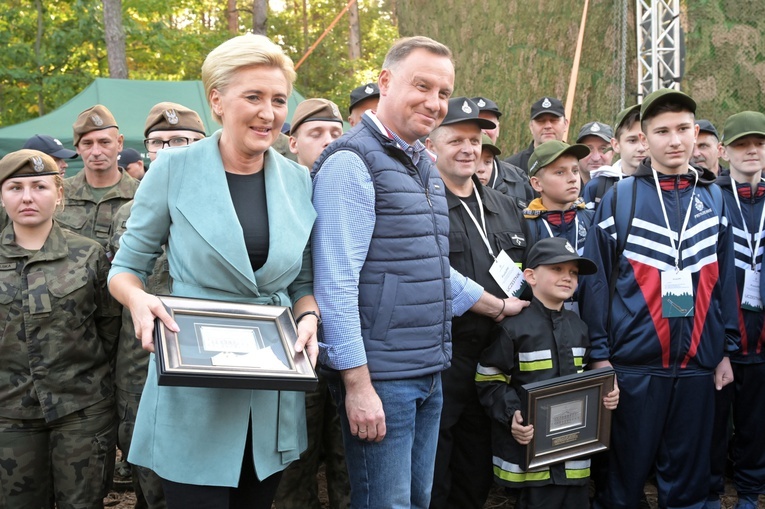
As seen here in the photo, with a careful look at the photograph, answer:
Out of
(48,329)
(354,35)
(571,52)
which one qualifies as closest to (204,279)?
(48,329)

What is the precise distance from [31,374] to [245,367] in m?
1.97

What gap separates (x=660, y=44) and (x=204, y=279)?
6972mm

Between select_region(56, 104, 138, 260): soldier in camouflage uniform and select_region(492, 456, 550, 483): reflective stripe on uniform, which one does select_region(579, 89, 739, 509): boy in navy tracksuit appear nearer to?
select_region(492, 456, 550, 483): reflective stripe on uniform

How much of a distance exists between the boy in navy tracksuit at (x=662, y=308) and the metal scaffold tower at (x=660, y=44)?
4.00m

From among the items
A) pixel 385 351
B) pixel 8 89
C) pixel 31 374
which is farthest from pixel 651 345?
pixel 8 89

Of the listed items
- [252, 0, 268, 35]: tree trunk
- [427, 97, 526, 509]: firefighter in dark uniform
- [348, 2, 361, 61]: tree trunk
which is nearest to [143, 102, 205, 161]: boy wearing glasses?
[427, 97, 526, 509]: firefighter in dark uniform

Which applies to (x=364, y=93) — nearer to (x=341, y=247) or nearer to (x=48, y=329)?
(x=48, y=329)

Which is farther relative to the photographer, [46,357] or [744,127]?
[744,127]

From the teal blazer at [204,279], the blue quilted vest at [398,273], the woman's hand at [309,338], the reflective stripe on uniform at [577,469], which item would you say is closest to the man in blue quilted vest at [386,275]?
the blue quilted vest at [398,273]

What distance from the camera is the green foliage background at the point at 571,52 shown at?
8.34 metres

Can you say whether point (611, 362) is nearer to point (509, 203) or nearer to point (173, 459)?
point (509, 203)

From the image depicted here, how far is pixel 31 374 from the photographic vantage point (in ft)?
12.2

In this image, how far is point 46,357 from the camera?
3734 mm

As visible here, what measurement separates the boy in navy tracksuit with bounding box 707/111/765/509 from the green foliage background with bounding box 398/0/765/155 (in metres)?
3.99
